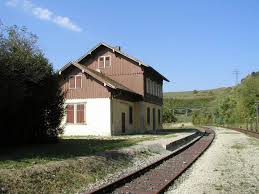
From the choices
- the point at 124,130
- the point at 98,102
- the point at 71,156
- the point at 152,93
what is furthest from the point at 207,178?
the point at 152,93

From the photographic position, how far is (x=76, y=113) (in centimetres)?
3500

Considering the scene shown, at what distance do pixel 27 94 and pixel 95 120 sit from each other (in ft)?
53.3

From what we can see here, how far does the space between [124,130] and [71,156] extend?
2201cm

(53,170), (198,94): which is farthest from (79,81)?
(198,94)

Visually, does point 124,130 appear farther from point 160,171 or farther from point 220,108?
point 220,108

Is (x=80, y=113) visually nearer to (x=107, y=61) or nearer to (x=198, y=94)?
(x=107, y=61)

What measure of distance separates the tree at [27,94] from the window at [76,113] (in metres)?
12.6

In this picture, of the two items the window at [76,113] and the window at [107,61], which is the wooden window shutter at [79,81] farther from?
the window at [107,61]

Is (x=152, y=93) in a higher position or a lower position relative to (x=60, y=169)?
higher

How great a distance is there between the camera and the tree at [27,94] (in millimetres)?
15996

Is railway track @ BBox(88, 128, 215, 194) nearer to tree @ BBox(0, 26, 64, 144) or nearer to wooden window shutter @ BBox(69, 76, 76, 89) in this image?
tree @ BBox(0, 26, 64, 144)

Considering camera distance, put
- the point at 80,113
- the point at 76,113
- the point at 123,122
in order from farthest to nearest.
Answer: the point at 123,122
the point at 76,113
the point at 80,113

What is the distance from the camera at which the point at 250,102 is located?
69250 mm

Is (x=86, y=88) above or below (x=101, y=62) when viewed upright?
below
